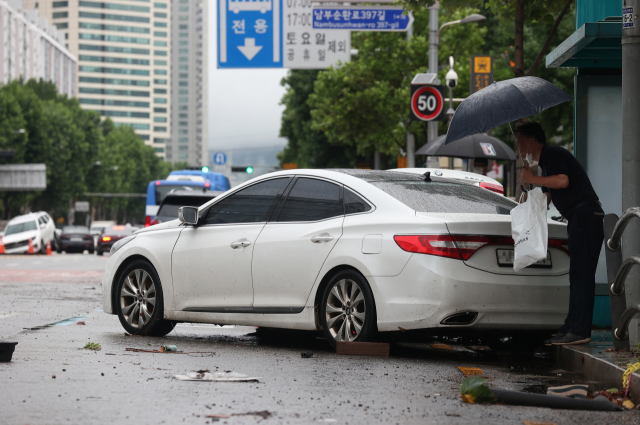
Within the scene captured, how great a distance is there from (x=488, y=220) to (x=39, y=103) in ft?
226

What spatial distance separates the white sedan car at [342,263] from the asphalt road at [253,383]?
316 millimetres

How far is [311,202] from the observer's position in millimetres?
8211

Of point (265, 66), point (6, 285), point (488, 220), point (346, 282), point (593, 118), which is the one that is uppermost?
point (265, 66)

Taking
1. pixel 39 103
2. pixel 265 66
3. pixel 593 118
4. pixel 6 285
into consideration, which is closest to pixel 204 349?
pixel 593 118

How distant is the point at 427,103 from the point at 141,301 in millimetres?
12966

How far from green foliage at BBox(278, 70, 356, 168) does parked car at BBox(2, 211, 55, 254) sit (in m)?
13.3

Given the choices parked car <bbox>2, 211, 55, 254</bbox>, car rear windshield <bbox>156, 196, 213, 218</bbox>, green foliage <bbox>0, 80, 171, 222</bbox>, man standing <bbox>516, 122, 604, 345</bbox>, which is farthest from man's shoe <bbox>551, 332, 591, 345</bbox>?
green foliage <bbox>0, 80, 171, 222</bbox>

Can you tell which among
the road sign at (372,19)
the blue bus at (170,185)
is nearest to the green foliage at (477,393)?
the road sign at (372,19)

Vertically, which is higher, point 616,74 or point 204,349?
point 616,74

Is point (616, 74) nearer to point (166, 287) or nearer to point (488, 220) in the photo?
point (488, 220)

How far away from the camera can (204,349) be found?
8008mm

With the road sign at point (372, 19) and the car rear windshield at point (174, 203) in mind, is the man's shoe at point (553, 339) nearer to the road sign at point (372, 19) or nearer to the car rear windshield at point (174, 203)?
the car rear windshield at point (174, 203)

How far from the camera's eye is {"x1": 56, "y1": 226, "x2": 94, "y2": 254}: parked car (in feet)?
166

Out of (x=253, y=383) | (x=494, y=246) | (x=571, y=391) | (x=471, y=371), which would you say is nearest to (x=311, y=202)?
(x=494, y=246)
